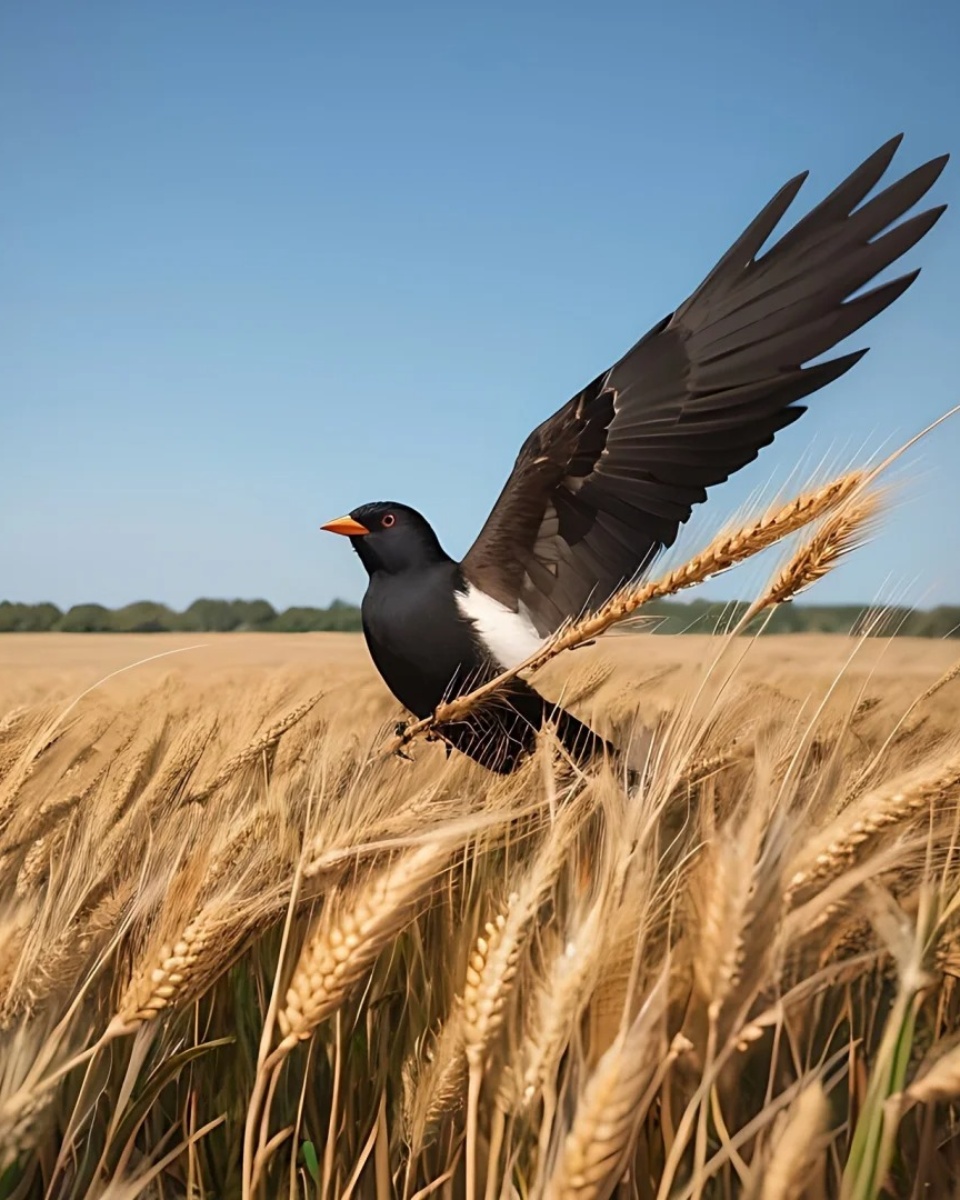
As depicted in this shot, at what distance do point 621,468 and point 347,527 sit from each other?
1.94 ft

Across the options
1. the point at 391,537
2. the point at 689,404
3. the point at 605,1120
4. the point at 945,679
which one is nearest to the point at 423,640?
the point at 391,537

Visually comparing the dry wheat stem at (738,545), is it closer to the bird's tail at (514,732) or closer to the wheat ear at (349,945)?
the wheat ear at (349,945)

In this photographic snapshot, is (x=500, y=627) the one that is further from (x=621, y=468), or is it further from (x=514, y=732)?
(x=621, y=468)

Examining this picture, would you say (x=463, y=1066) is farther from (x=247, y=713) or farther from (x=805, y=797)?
(x=247, y=713)

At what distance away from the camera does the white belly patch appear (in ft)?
6.63

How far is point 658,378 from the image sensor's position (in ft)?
6.45

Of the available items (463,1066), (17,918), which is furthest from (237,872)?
(463,1066)

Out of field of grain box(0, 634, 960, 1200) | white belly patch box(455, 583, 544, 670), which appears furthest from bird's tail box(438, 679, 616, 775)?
field of grain box(0, 634, 960, 1200)

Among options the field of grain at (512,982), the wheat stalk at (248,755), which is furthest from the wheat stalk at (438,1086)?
the wheat stalk at (248,755)

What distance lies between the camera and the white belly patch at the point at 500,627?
2.02 m

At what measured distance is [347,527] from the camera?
223cm

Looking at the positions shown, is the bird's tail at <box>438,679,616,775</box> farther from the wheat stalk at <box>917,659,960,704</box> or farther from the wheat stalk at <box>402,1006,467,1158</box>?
the wheat stalk at <box>402,1006,467,1158</box>

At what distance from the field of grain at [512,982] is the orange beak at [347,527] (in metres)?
0.96

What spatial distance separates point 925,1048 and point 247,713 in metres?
1.24
